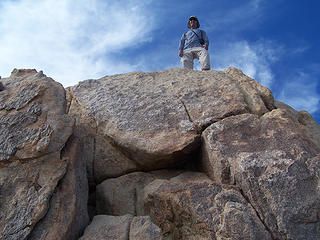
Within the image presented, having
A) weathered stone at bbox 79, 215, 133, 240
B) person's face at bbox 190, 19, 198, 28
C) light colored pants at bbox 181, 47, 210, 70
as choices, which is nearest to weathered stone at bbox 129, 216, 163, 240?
weathered stone at bbox 79, 215, 133, 240

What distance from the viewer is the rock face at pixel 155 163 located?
558 cm

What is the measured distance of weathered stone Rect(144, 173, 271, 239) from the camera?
5.41 metres

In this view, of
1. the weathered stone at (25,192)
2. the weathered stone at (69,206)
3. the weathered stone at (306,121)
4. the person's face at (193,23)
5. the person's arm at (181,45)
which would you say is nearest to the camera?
the weathered stone at (25,192)

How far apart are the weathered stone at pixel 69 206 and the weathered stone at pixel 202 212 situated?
1.38m

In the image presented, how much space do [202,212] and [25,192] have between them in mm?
3163

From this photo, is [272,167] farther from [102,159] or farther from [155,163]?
[102,159]

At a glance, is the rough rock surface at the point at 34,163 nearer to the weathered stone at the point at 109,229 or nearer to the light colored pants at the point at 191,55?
the weathered stone at the point at 109,229

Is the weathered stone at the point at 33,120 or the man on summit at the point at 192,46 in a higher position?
the man on summit at the point at 192,46

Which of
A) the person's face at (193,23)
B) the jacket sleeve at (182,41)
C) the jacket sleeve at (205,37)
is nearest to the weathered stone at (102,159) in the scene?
the jacket sleeve at (182,41)

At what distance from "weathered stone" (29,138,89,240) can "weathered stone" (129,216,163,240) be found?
3.40 ft

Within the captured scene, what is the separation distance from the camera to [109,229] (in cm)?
579

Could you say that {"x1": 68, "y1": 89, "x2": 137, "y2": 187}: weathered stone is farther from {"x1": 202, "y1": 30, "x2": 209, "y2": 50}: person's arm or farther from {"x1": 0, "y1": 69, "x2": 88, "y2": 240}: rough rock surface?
{"x1": 202, "y1": 30, "x2": 209, "y2": 50}: person's arm

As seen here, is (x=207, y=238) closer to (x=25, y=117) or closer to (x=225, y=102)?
(x=225, y=102)

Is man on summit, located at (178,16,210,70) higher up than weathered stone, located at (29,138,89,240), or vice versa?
man on summit, located at (178,16,210,70)
